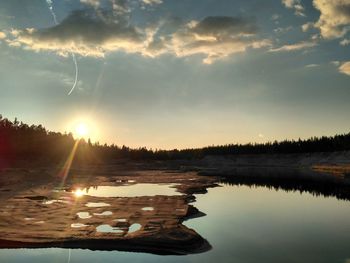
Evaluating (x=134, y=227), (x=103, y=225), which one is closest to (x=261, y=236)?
(x=134, y=227)

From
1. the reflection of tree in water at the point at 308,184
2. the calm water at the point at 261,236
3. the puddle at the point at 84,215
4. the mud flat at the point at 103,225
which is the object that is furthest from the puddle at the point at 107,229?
the reflection of tree in water at the point at 308,184

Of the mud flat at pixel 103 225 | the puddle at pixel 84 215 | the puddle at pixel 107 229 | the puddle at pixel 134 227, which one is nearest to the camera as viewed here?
the mud flat at pixel 103 225

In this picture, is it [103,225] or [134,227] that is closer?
[134,227]

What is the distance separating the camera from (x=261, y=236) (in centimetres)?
2166

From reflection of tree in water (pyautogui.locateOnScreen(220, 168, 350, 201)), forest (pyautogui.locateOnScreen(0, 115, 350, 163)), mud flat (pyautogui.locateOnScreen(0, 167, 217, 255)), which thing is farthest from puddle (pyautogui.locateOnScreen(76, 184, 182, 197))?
forest (pyautogui.locateOnScreen(0, 115, 350, 163))

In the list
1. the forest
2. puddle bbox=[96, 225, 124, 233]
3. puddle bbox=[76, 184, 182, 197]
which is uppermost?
the forest

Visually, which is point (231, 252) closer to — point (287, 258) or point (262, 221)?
point (287, 258)

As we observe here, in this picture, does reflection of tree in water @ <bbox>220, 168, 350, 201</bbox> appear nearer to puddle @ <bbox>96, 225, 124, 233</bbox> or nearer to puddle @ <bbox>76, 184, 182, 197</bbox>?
puddle @ <bbox>76, 184, 182, 197</bbox>

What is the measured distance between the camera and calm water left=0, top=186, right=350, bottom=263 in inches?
671

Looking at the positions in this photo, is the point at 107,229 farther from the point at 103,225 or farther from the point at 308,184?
the point at 308,184

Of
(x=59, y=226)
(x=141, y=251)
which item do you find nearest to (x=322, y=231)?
(x=141, y=251)

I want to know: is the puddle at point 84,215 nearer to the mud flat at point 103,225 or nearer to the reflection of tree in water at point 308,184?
the mud flat at point 103,225

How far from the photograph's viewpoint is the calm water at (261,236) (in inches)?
671

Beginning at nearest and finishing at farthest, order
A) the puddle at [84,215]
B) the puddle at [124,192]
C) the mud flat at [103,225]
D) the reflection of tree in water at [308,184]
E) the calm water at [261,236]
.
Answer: the calm water at [261,236]
the mud flat at [103,225]
the puddle at [84,215]
the puddle at [124,192]
the reflection of tree in water at [308,184]
